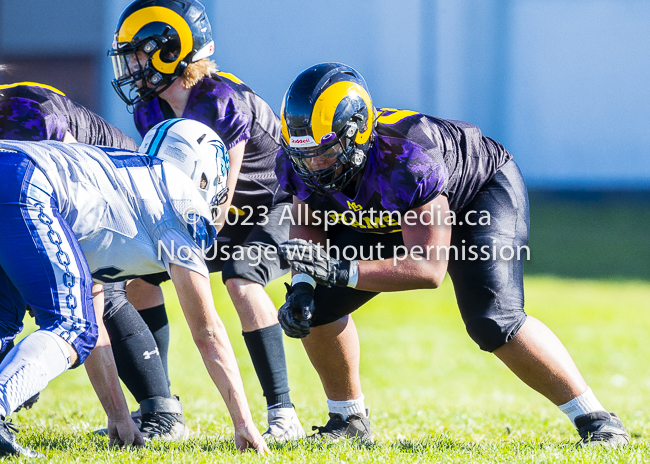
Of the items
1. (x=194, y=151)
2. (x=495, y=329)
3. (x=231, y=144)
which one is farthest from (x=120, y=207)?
(x=495, y=329)

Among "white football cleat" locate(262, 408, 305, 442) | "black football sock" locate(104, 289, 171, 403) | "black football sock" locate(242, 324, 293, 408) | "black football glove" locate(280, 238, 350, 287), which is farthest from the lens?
"black football sock" locate(104, 289, 171, 403)

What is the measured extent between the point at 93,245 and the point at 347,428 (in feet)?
5.48

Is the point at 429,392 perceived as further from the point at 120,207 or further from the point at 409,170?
the point at 120,207

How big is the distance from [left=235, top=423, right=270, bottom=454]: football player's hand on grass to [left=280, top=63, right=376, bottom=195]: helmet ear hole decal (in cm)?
109

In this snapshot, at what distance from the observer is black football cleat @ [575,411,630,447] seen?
3.51 m

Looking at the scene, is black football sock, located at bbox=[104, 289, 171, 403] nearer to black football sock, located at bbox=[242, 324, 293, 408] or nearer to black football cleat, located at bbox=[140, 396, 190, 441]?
black football cleat, located at bbox=[140, 396, 190, 441]

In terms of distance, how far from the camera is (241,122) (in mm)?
3955

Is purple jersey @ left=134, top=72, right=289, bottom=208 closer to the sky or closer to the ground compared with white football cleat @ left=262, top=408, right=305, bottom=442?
closer to the sky

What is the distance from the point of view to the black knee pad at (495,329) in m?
3.47

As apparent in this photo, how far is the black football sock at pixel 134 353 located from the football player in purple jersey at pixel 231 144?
427 millimetres

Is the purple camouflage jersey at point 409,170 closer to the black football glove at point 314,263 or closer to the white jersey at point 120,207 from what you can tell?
the black football glove at point 314,263

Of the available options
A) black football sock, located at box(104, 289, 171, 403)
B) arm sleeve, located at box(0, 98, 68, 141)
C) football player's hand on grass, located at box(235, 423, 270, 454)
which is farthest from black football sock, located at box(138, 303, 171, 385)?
football player's hand on grass, located at box(235, 423, 270, 454)

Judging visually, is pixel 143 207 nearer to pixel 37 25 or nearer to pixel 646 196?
pixel 37 25

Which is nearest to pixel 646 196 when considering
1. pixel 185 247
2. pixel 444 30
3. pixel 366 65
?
pixel 444 30
